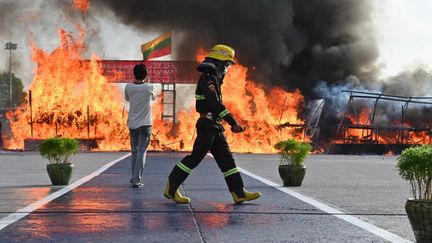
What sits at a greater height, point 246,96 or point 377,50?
point 377,50

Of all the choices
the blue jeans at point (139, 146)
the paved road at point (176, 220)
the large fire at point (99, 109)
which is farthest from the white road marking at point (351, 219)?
the large fire at point (99, 109)

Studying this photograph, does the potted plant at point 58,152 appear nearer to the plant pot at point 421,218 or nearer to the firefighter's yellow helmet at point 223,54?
the firefighter's yellow helmet at point 223,54

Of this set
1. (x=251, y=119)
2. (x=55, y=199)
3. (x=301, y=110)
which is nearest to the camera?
(x=55, y=199)

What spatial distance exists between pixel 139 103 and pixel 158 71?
1455 inches

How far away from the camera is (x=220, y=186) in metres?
12.3

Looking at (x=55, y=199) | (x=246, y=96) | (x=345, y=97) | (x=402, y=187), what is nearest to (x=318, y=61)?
(x=345, y=97)

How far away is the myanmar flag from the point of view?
46219 millimetres

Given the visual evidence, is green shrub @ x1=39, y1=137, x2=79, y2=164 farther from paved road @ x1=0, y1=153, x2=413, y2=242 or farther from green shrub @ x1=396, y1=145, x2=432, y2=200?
green shrub @ x1=396, y1=145, x2=432, y2=200

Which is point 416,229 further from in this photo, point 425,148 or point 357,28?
point 357,28

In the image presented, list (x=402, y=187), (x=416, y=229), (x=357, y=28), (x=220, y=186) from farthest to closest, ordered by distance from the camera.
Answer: (x=357, y=28), (x=402, y=187), (x=220, y=186), (x=416, y=229)

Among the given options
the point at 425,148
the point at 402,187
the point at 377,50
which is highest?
the point at 377,50

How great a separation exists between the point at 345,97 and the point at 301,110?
2593 millimetres

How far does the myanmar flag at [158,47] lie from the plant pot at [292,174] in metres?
32.9

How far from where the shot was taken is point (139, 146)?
11820mm
